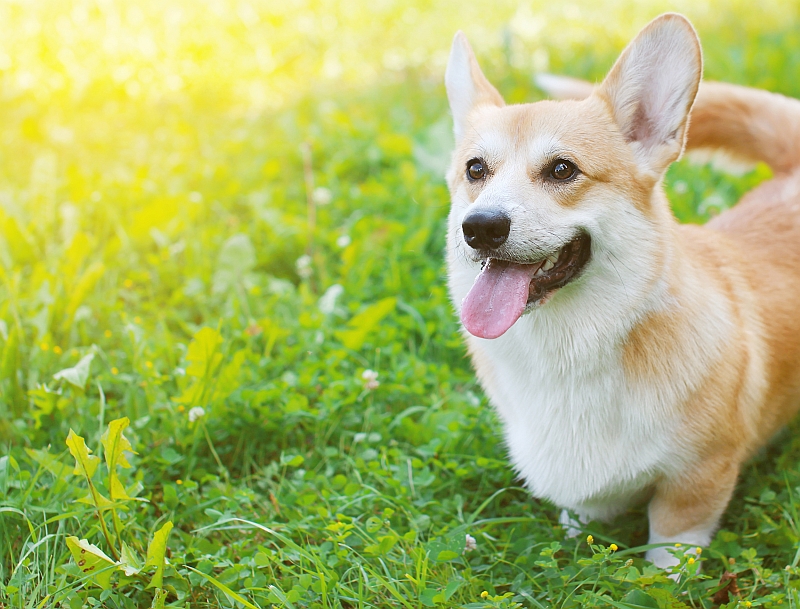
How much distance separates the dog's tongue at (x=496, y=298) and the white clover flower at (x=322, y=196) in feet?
6.81

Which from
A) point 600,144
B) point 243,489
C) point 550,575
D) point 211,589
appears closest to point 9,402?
point 243,489

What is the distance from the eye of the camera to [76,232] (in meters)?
3.68

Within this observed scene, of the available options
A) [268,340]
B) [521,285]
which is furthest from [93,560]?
[521,285]

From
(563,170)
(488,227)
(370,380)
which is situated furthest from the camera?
(370,380)

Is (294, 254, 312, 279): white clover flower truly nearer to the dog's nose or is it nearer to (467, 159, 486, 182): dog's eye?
(467, 159, 486, 182): dog's eye

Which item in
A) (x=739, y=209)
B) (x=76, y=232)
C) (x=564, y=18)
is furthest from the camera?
(x=564, y=18)

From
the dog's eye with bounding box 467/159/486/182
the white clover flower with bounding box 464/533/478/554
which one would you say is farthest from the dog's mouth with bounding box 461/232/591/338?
the white clover flower with bounding box 464/533/478/554

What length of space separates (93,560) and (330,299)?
170 cm

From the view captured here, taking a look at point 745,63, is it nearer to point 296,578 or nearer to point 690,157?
point 690,157

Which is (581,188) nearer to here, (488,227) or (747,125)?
(488,227)

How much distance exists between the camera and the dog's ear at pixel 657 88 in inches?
86.8

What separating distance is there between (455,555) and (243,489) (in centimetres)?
79

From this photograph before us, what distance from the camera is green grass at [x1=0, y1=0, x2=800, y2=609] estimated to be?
2.19 m

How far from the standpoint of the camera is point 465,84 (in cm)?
277
